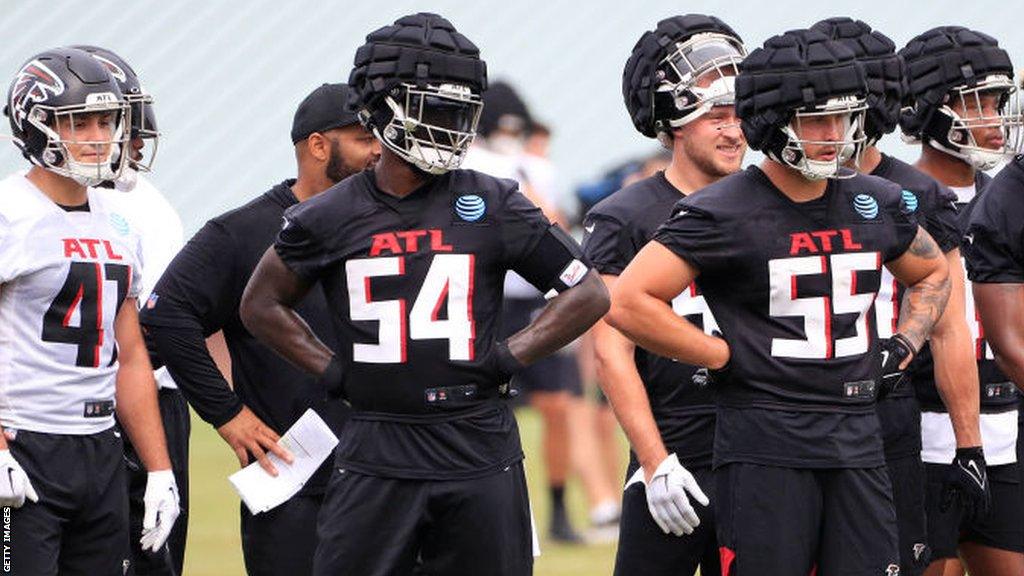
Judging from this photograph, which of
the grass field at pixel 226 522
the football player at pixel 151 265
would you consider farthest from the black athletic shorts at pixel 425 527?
the grass field at pixel 226 522

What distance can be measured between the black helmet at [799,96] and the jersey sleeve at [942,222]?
2.95 feet

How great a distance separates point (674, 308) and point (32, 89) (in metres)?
1.99

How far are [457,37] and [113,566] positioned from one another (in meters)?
1.81

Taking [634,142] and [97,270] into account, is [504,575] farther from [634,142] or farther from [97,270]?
[634,142]

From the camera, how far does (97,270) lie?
583 centimetres

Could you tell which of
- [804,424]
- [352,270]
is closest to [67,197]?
[352,270]

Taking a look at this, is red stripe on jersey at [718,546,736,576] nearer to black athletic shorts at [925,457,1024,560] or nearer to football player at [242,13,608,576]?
football player at [242,13,608,576]

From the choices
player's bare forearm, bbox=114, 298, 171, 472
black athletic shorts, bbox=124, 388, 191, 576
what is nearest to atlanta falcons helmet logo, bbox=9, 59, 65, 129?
player's bare forearm, bbox=114, 298, 171, 472

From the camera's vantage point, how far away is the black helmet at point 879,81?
227 inches

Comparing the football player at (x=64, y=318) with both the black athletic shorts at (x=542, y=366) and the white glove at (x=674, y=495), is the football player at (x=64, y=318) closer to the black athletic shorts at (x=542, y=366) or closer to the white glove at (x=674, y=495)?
the white glove at (x=674, y=495)

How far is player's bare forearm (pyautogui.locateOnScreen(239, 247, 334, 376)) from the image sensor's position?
5590 millimetres

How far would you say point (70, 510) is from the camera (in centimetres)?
579

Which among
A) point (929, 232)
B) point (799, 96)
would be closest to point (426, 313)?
point (799, 96)

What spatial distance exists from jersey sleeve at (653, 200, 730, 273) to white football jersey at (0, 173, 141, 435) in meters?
1.62
